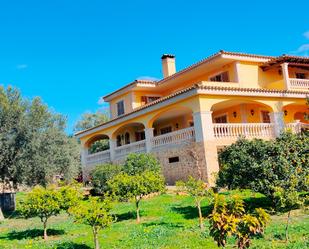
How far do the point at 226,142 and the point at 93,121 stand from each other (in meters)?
40.0

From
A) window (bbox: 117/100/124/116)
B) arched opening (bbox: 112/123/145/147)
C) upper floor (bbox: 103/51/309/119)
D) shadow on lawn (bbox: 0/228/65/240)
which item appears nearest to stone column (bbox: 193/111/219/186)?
upper floor (bbox: 103/51/309/119)

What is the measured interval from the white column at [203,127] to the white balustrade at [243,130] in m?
0.49

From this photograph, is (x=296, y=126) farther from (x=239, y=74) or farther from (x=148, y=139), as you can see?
(x=148, y=139)

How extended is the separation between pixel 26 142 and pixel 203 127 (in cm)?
929

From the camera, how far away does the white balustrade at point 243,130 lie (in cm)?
2280

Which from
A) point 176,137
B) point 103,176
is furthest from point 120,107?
point 103,176

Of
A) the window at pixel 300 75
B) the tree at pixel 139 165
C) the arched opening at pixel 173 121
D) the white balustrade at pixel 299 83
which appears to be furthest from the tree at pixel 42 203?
the window at pixel 300 75

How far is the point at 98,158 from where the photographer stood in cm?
3312

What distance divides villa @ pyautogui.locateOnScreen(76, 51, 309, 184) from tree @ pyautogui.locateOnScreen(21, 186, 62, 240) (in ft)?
27.8

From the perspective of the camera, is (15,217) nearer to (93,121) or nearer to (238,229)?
(238,229)

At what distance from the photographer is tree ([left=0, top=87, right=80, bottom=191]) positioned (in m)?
19.1

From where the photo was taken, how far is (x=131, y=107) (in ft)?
108

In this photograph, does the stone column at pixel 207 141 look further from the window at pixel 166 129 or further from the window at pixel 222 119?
the window at pixel 166 129

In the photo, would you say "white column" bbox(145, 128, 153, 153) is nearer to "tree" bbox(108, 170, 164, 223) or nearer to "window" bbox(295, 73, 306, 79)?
"tree" bbox(108, 170, 164, 223)
